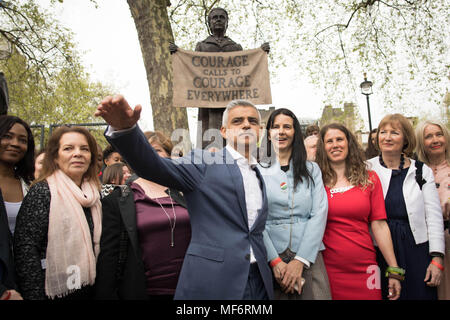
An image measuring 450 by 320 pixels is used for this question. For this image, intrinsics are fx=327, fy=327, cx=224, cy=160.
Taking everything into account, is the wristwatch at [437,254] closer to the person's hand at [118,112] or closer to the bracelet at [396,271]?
the bracelet at [396,271]

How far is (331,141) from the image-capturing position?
117 inches

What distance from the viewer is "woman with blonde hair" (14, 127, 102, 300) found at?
2156mm

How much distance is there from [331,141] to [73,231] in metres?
2.26

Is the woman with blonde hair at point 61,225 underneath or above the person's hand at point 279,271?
above

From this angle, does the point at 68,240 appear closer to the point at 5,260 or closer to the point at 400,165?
the point at 5,260

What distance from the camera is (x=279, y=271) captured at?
2.25 meters

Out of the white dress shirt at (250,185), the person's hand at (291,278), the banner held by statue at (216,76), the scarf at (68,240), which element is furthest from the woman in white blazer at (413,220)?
the banner held by statue at (216,76)

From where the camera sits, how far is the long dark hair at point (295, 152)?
2613 mm

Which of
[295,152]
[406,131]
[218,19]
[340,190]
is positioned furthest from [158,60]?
[340,190]

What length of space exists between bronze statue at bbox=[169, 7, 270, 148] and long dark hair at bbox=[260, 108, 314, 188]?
2.00 meters

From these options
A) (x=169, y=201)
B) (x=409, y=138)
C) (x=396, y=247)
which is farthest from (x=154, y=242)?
(x=409, y=138)

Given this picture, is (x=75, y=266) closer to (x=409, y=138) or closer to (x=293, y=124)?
(x=293, y=124)

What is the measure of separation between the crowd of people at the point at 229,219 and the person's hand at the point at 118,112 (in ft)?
0.03

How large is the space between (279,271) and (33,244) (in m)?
1.66
